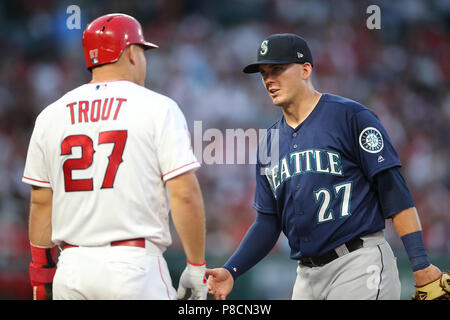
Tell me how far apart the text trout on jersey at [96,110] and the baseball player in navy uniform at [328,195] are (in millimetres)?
1098

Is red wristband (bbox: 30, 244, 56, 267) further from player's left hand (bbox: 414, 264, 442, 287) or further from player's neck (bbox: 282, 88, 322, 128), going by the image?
player's left hand (bbox: 414, 264, 442, 287)

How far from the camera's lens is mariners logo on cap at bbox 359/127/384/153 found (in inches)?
127

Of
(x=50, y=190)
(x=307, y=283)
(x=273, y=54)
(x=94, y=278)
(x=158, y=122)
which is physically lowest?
(x=307, y=283)

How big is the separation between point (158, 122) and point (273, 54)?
108cm

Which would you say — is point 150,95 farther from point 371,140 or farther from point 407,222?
point 407,222

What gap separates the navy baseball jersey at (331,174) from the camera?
10.7ft

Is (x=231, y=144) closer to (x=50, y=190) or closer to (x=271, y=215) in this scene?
(x=271, y=215)

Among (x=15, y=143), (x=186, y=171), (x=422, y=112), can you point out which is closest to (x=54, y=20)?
(x=15, y=143)

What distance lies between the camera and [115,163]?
2.71m

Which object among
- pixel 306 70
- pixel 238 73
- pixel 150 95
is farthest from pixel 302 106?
pixel 238 73

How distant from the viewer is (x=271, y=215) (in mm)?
3748

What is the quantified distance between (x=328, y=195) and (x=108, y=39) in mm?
1413
